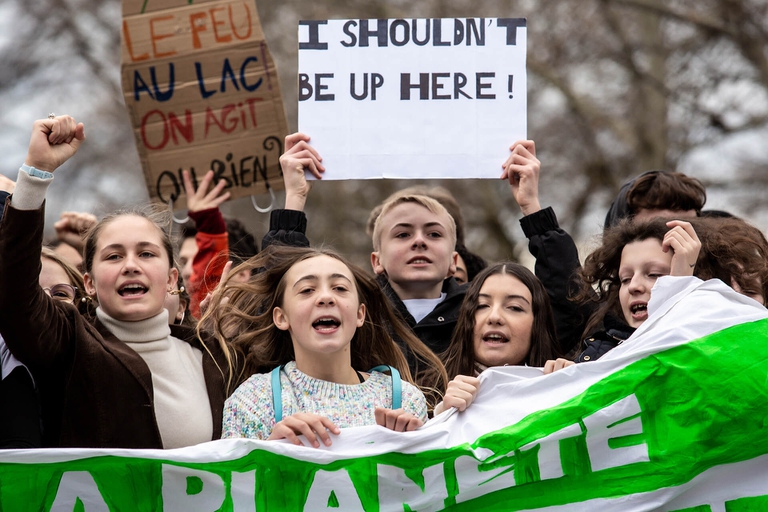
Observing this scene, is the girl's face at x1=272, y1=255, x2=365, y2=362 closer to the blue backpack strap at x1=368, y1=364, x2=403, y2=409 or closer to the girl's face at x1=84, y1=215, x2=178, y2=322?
the blue backpack strap at x1=368, y1=364, x2=403, y2=409

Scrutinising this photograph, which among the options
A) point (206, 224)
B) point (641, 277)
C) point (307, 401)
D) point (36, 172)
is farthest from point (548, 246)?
point (36, 172)

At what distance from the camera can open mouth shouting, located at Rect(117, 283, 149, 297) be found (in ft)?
13.1

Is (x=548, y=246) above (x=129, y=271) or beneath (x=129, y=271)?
above

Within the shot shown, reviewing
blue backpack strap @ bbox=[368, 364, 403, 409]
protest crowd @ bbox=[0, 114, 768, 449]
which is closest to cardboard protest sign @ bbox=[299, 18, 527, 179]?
protest crowd @ bbox=[0, 114, 768, 449]

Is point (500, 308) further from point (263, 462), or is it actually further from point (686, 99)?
point (686, 99)

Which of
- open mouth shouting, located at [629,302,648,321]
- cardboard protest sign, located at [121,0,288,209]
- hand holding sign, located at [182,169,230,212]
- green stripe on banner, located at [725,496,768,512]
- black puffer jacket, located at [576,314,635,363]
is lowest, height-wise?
green stripe on banner, located at [725,496,768,512]

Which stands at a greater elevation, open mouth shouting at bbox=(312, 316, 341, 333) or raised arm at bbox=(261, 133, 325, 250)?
raised arm at bbox=(261, 133, 325, 250)

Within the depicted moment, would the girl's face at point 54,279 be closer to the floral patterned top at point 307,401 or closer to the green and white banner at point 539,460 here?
the floral patterned top at point 307,401

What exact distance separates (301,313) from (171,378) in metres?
→ 0.47

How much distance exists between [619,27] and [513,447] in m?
12.2

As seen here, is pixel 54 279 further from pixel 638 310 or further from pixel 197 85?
pixel 638 310

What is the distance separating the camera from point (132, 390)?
375 cm

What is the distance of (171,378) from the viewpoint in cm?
394

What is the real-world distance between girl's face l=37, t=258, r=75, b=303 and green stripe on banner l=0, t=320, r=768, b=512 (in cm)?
103
